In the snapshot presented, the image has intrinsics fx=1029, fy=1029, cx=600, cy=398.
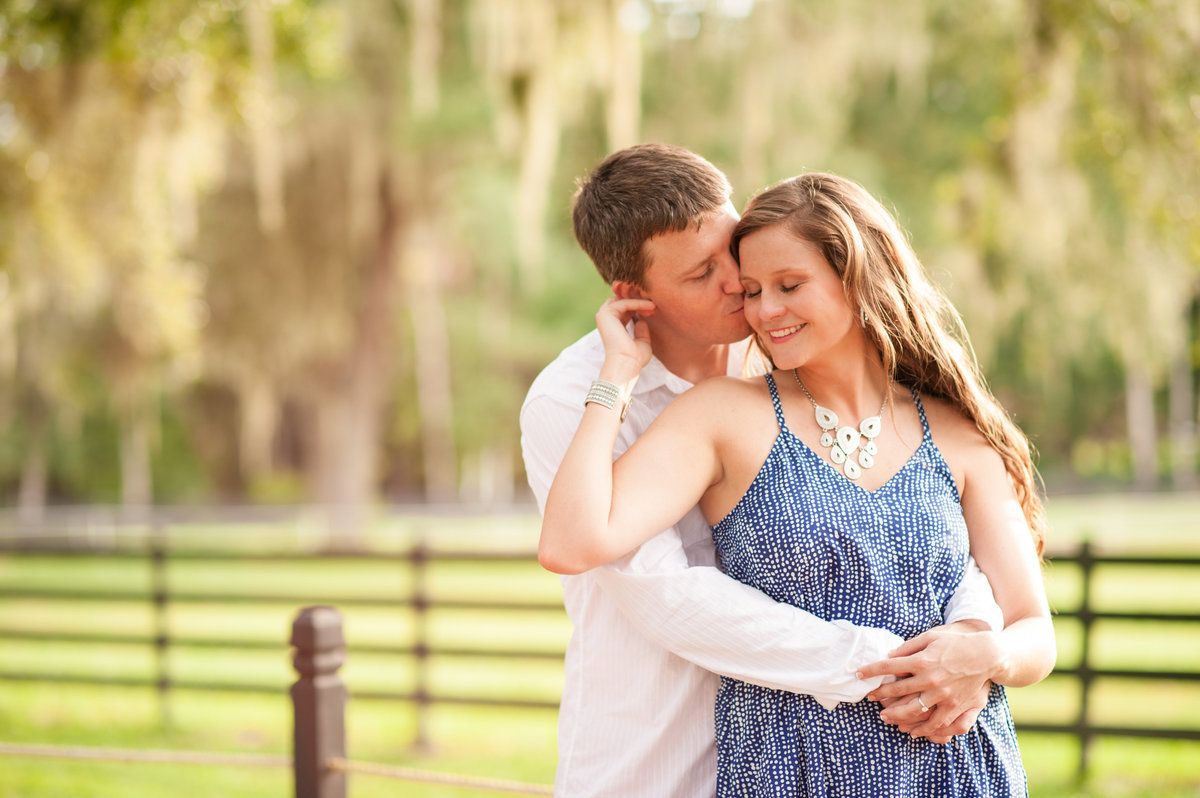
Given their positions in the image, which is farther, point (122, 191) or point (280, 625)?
point (280, 625)

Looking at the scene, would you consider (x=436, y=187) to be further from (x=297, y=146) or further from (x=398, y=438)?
(x=398, y=438)

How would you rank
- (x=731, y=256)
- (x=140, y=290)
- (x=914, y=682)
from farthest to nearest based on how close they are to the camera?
(x=140, y=290)
(x=731, y=256)
(x=914, y=682)

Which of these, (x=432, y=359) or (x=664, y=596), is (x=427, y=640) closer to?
(x=664, y=596)

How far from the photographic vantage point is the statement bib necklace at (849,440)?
1.76m

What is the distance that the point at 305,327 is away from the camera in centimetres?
1450

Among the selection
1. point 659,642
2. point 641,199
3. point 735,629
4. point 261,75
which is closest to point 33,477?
point 261,75

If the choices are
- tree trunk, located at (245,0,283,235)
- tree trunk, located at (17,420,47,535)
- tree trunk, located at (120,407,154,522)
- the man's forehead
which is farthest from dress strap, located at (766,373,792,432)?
tree trunk, located at (17,420,47,535)

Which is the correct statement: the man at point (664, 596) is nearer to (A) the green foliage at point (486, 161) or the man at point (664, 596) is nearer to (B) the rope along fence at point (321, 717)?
(A) the green foliage at point (486, 161)

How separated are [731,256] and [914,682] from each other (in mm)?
800

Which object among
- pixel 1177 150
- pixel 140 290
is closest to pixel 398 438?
pixel 140 290

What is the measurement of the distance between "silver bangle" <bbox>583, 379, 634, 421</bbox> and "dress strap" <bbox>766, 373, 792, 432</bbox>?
0.26m

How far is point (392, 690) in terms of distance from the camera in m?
6.53

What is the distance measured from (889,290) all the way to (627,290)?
493 millimetres

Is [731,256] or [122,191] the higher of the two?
[122,191]
